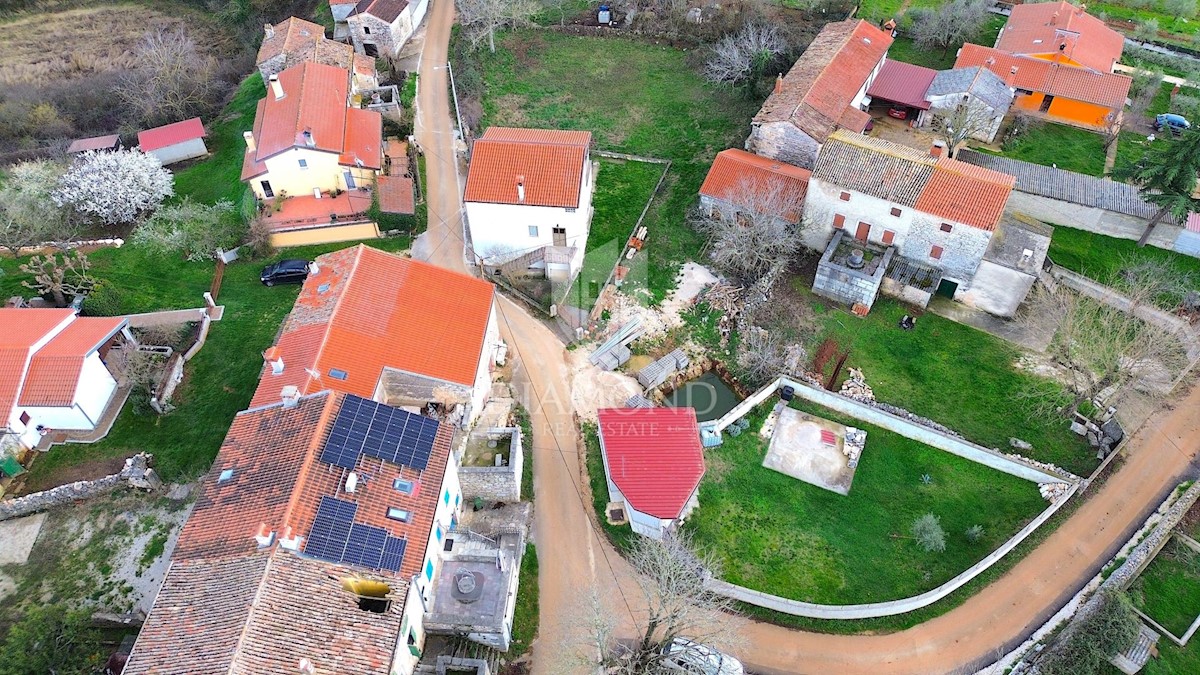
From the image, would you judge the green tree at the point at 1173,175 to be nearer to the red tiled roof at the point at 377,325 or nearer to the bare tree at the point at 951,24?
the bare tree at the point at 951,24

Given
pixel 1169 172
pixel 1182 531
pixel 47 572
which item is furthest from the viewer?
pixel 1169 172

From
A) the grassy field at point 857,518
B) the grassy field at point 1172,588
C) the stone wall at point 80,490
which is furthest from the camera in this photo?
the stone wall at point 80,490

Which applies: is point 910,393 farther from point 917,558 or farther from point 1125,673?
point 1125,673

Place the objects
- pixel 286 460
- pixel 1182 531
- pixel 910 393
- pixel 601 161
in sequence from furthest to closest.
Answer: pixel 601 161 < pixel 910 393 < pixel 1182 531 < pixel 286 460

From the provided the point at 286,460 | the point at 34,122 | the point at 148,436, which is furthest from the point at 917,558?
the point at 34,122

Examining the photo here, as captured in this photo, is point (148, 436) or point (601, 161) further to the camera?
point (601, 161)

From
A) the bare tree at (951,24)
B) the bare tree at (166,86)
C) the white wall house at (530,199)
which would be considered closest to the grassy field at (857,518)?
the white wall house at (530,199)
